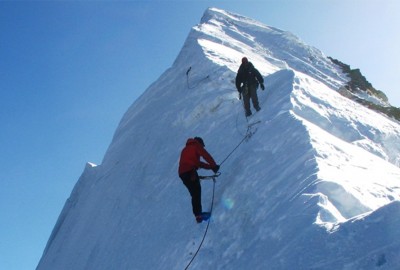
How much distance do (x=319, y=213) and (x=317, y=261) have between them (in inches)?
30.0

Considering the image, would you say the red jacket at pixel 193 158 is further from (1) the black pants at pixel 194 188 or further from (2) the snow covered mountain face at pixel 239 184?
(2) the snow covered mountain face at pixel 239 184

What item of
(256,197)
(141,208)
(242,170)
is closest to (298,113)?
(242,170)

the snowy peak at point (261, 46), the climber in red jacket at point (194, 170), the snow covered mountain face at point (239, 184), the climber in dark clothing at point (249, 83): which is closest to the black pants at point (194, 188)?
the climber in red jacket at point (194, 170)

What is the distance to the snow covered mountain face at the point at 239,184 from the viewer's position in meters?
5.52

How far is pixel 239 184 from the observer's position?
814 cm

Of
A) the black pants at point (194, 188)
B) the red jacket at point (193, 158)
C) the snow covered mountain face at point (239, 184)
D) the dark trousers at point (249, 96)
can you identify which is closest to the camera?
the snow covered mountain face at point (239, 184)

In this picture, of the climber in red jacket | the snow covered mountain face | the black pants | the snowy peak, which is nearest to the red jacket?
the climber in red jacket

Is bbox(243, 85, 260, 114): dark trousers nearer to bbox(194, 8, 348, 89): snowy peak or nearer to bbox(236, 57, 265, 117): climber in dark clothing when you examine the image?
bbox(236, 57, 265, 117): climber in dark clothing

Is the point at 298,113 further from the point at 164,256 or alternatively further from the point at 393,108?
the point at 393,108

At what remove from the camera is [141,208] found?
11859 mm

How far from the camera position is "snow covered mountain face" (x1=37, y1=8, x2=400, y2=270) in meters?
5.52

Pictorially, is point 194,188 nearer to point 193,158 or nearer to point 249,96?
point 193,158

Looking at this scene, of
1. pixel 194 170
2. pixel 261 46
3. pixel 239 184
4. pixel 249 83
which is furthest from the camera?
pixel 261 46

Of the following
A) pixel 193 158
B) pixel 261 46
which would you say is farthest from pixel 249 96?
pixel 261 46
